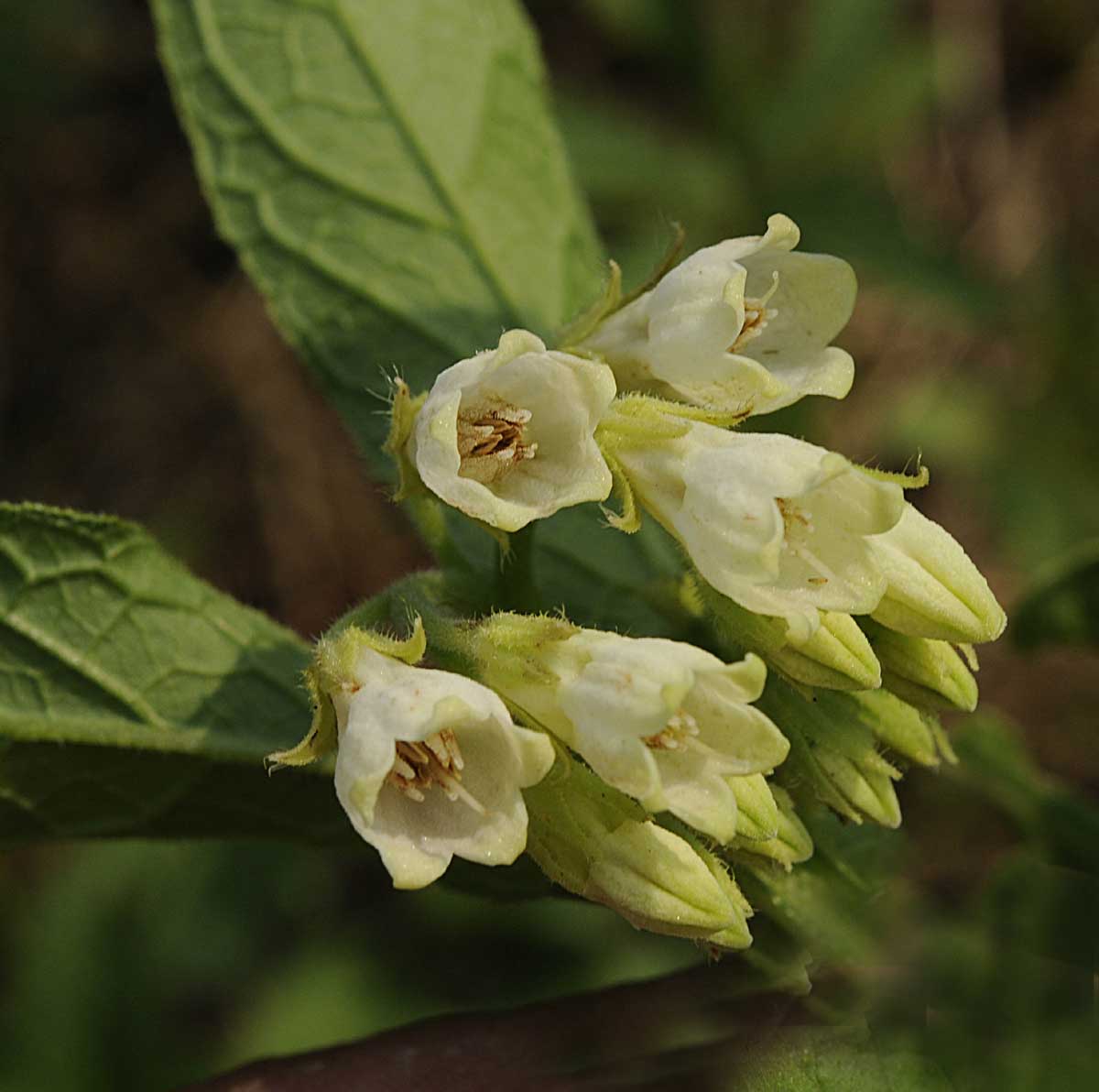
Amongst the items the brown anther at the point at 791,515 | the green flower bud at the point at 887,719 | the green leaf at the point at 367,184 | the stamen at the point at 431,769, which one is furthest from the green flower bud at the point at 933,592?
the green leaf at the point at 367,184

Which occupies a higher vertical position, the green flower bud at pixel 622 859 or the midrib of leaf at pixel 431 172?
the midrib of leaf at pixel 431 172

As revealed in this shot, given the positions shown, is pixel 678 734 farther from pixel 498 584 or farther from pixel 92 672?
pixel 92 672

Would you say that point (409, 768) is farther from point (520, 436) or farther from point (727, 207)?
point (727, 207)

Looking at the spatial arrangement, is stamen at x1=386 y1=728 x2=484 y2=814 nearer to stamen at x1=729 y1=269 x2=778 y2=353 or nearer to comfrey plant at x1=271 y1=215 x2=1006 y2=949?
comfrey plant at x1=271 y1=215 x2=1006 y2=949

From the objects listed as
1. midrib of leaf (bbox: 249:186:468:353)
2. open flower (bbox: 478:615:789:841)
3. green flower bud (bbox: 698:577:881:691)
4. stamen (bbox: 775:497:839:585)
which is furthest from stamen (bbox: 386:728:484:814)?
midrib of leaf (bbox: 249:186:468:353)

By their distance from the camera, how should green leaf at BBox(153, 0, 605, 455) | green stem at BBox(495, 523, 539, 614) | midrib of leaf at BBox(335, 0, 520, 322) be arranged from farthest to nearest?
1. midrib of leaf at BBox(335, 0, 520, 322)
2. green leaf at BBox(153, 0, 605, 455)
3. green stem at BBox(495, 523, 539, 614)

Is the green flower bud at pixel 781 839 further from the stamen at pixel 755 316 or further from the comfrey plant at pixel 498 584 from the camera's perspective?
the stamen at pixel 755 316
